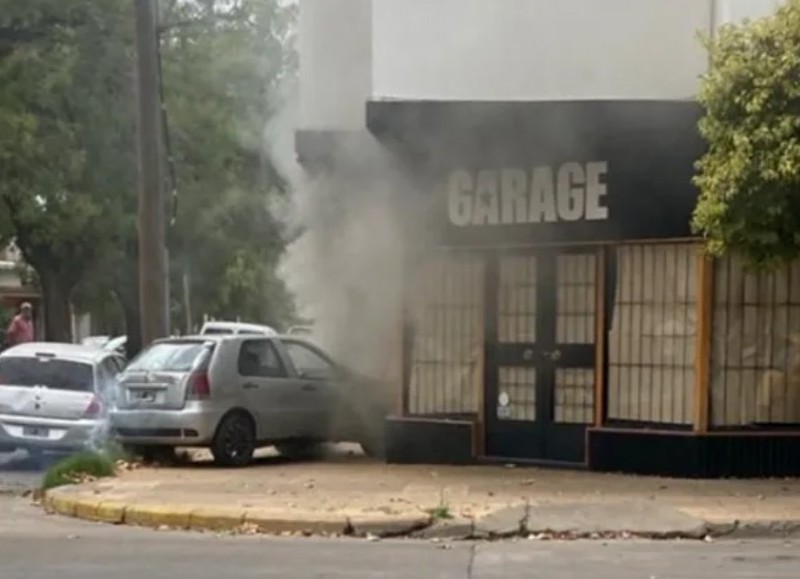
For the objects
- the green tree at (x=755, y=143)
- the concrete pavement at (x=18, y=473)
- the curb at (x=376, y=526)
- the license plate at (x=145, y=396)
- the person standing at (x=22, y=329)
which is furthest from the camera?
the person standing at (x=22, y=329)

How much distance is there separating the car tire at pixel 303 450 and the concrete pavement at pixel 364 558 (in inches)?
213

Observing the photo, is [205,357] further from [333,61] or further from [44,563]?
[44,563]

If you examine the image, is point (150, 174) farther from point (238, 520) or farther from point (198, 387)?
point (238, 520)

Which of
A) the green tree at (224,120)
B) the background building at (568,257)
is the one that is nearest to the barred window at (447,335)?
the background building at (568,257)

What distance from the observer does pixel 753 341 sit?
13469 mm

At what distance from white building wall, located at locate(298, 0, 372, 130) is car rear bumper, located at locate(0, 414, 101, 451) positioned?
174 inches

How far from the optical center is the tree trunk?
1117 inches

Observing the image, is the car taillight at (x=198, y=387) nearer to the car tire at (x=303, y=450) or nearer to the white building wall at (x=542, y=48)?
the car tire at (x=303, y=450)

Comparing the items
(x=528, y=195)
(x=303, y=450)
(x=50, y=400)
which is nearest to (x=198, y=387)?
(x=50, y=400)

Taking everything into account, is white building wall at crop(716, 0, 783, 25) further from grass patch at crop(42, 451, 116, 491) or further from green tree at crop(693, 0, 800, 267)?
grass patch at crop(42, 451, 116, 491)

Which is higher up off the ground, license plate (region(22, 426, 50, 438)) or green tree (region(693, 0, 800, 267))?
green tree (region(693, 0, 800, 267))

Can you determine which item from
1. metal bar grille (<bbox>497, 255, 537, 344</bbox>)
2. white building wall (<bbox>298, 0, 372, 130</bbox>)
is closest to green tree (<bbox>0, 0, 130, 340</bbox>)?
white building wall (<bbox>298, 0, 372, 130</bbox>)

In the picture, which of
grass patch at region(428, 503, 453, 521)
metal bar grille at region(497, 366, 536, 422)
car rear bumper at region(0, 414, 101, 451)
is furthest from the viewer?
car rear bumper at region(0, 414, 101, 451)

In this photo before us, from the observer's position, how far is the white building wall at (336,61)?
53.0ft
